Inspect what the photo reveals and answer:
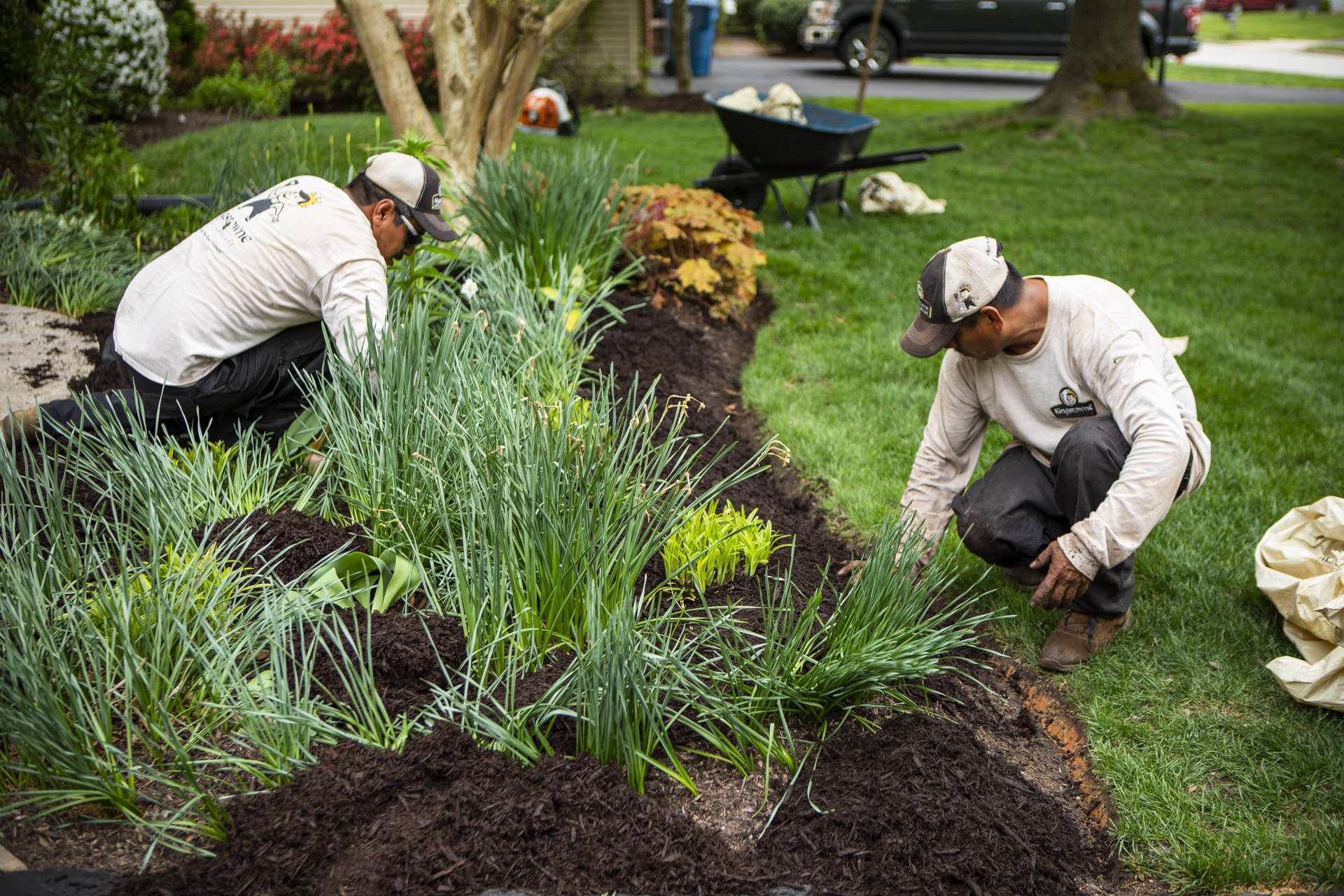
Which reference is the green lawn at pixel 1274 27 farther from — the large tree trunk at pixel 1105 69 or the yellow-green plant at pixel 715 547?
the yellow-green plant at pixel 715 547

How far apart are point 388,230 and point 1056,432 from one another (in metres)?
2.24

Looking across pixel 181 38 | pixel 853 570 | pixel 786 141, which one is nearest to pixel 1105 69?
pixel 786 141

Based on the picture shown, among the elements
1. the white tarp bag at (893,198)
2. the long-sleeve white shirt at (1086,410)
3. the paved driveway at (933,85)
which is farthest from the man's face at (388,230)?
the paved driveway at (933,85)

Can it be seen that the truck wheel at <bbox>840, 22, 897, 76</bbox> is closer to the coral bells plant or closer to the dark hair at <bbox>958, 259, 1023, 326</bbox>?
the coral bells plant

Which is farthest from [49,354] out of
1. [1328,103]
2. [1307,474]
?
[1328,103]

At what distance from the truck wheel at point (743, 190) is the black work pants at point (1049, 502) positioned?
5.34 m

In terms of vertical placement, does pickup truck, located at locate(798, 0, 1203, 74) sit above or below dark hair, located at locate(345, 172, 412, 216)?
above

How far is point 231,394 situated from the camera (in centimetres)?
359

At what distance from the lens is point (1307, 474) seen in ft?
13.8

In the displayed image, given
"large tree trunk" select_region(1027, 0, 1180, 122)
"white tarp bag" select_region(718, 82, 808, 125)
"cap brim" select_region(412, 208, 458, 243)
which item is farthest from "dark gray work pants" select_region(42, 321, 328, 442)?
Result: "large tree trunk" select_region(1027, 0, 1180, 122)

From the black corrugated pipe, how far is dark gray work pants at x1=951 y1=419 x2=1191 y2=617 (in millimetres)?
4125

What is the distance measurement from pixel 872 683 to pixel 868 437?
2066 mm

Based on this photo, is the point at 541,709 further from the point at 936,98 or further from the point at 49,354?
the point at 936,98

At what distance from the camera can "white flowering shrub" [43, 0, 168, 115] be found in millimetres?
7754
